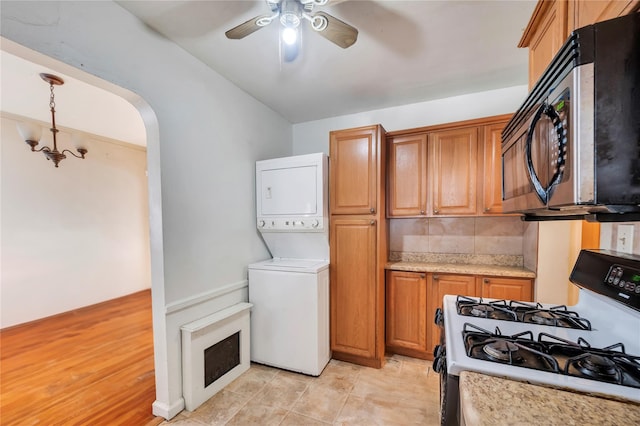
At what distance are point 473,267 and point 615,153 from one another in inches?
82.8

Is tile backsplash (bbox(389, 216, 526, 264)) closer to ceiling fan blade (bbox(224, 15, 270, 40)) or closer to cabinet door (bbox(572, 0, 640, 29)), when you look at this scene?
cabinet door (bbox(572, 0, 640, 29))

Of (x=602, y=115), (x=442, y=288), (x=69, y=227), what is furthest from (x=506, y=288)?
(x=69, y=227)

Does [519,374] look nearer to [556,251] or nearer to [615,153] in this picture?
[615,153]

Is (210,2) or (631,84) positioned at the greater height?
(210,2)

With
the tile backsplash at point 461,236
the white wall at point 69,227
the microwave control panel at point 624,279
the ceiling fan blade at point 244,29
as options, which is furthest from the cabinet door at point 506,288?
the white wall at point 69,227

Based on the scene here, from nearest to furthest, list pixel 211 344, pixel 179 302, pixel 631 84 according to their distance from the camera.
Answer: pixel 631 84 → pixel 179 302 → pixel 211 344

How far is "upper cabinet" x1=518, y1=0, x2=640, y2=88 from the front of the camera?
0.74m

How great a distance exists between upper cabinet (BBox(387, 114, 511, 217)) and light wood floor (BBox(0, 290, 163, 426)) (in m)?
2.66

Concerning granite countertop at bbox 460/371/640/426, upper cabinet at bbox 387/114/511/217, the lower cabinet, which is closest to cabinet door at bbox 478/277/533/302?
the lower cabinet

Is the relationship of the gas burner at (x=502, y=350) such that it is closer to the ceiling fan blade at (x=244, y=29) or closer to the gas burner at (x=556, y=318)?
the gas burner at (x=556, y=318)

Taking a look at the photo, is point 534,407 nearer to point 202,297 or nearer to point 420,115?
point 202,297

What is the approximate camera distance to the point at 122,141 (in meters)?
4.17

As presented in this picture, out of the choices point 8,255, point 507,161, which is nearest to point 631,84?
point 507,161

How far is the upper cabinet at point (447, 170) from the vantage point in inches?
89.1
